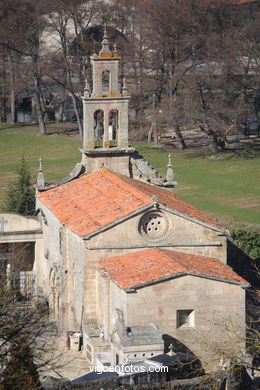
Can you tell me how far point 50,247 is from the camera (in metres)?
49.4

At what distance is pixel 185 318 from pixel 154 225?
3.88 m

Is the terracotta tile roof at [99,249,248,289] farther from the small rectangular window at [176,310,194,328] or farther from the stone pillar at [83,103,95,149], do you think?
the stone pillar at [83,103,95,149]

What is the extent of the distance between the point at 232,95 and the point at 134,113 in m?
11.7

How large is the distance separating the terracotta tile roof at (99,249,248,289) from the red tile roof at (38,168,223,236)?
141 cm

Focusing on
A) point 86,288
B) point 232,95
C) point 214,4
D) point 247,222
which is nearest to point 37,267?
point 86,288

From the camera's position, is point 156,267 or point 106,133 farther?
point 106,133

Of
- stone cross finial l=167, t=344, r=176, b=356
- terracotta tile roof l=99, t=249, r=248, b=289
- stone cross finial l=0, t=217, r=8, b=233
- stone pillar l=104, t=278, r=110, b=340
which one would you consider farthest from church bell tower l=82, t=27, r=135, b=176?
stone cross finial l=167, t=344, r=176, b=356

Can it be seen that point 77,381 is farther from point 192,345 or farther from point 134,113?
point 134,113

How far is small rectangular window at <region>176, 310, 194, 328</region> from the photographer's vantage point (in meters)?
40.4

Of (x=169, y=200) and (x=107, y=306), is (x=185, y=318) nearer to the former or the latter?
(x=107, y=306)

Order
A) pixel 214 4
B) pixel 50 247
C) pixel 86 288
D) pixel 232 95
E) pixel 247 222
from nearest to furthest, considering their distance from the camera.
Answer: pixel 86 288
pixel 50 247
pixel 247 222
pixel 232 95
pixel 214 4

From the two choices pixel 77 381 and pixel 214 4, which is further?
pixel 214 4

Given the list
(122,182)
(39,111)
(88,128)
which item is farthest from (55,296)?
(39,111)

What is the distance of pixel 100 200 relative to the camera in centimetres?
4597
